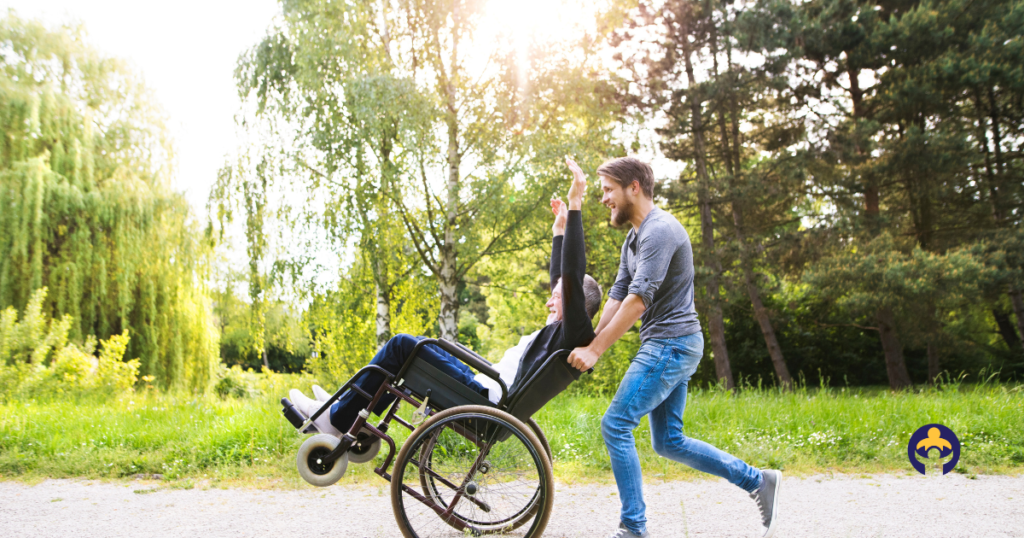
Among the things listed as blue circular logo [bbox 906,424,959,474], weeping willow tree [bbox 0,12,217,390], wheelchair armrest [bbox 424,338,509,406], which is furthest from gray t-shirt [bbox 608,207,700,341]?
weeping willow tree [bbox 0,12,217,390]

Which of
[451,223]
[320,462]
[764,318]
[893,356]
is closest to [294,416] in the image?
[320,462]

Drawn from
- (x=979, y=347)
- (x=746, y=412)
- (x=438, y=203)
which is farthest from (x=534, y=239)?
(x=979, y=347)

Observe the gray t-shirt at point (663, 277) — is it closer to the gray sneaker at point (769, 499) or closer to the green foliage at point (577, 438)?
the gray sneaker at point (769, 499)

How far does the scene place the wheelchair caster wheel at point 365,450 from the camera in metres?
3.02

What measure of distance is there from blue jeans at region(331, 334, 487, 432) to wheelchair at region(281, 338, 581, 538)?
34 mm

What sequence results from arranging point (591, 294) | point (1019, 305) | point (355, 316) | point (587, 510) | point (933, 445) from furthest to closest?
point (1019, 305)
point (355, 316)
point (933, 445)
point (587, 510)
point (591, 294)

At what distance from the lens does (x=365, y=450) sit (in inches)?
121

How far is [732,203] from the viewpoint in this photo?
1580 cm

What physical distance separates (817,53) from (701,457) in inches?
599

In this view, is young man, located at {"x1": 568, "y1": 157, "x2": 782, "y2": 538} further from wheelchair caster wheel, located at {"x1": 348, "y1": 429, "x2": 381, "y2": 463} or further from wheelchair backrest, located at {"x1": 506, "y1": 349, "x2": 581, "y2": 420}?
wheelchair caster wheel, located at {"x1": 348, "y1": 429, "x2": 381, "y2": 463}

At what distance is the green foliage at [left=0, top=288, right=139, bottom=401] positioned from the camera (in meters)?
7.76

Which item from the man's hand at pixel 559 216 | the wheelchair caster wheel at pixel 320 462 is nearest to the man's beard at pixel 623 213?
the man's hand at pixel 559 216

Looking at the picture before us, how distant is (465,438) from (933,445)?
351 centimetres

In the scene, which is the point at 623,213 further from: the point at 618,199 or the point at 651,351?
the point at 651,351
